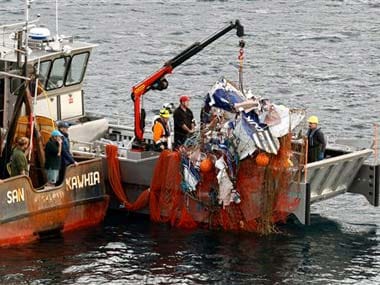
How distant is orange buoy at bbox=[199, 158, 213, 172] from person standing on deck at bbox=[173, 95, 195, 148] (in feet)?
4.32

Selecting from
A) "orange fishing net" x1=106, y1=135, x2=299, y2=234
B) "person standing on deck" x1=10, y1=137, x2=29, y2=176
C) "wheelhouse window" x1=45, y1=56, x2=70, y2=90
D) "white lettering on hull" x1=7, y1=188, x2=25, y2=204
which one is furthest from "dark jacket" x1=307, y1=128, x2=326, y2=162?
"white lettering on hull" x1=7, y1=188, x2=25, y2=204

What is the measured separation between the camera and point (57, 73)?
35.7 meters

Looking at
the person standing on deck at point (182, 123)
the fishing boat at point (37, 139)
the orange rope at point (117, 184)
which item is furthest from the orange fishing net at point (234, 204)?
the fishing boat at point (37, 139)

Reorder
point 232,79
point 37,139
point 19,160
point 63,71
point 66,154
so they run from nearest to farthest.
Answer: point 19,160 → point 66,154 → point 37,139 → point 63,71 → point 232,79

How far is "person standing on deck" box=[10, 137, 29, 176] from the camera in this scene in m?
32.3

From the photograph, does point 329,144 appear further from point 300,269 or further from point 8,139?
point 8,139

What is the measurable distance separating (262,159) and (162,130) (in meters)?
2.79

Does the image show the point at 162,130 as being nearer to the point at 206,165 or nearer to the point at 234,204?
the point at 206,165

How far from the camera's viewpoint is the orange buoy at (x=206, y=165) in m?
33.0

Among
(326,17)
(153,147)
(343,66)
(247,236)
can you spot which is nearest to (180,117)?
(153,147)

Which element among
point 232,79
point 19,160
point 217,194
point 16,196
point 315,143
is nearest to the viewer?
point 16,196

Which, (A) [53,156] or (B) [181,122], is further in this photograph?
(B) [181,122]

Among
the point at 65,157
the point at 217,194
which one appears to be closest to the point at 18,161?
the point at 65,157

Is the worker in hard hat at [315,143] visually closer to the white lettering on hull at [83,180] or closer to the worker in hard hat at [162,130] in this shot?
the worker in hard hat at [162,130]
